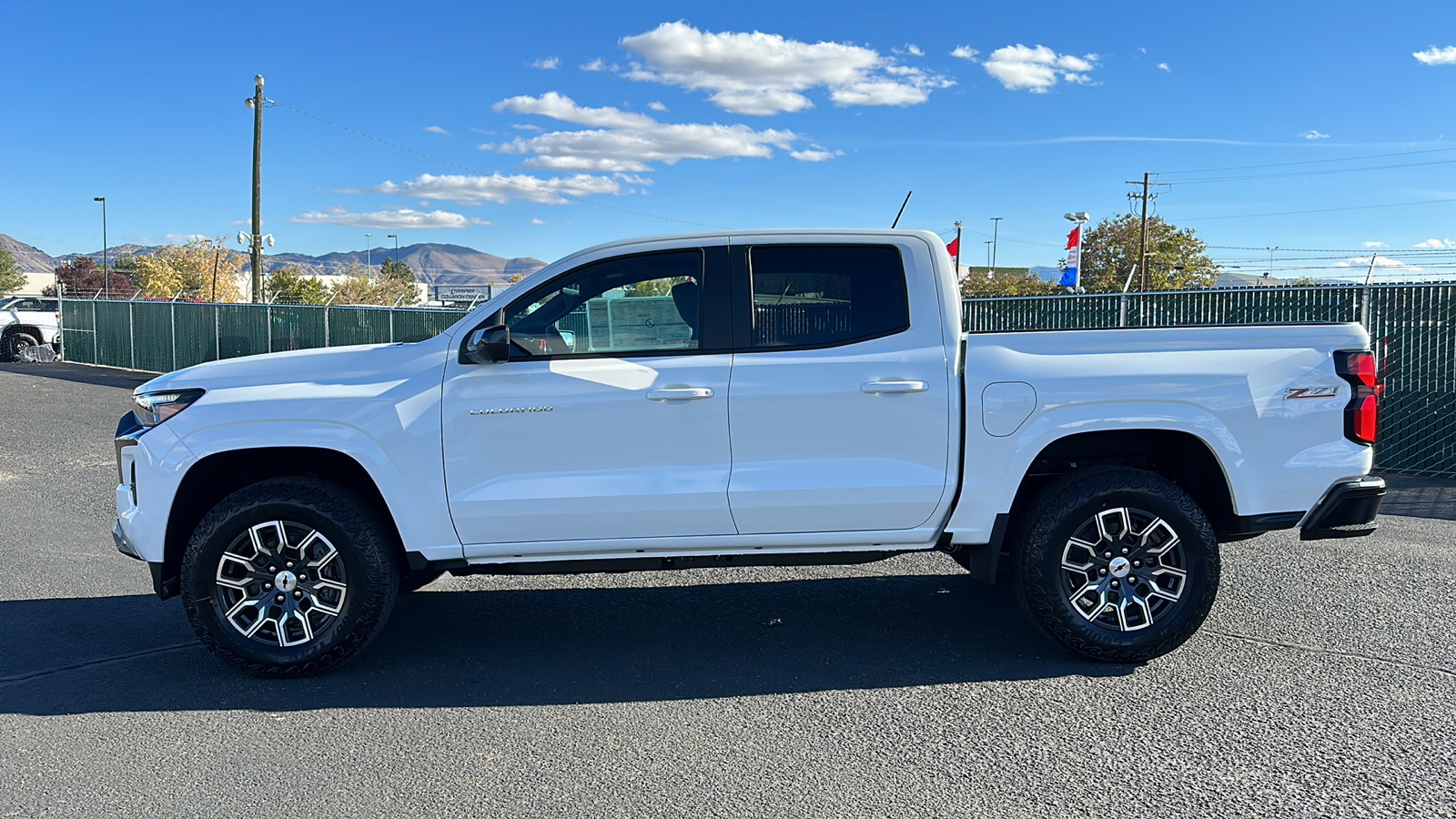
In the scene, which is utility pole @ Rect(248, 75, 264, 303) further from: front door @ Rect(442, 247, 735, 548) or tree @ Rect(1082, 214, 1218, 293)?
tree @ Rect(1082, 214, 1218, 293)

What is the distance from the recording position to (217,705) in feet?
14.7

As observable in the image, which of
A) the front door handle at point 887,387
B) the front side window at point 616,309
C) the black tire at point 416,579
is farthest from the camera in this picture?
the black tire at point 416,579

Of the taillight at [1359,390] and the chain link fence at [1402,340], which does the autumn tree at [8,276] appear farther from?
the taillight at [1359,390]

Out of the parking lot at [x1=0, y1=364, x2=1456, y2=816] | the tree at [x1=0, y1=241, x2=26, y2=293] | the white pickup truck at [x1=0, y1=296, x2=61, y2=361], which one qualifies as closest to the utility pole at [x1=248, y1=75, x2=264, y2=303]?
the white pickup truck at [x1=0, y1=296, x2=61, y2=361]

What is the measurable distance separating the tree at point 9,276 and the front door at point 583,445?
113096 mm

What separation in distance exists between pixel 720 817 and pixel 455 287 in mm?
25355

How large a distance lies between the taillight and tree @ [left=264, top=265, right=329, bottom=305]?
65.5m

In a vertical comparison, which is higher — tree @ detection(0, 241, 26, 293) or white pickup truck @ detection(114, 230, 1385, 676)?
tree @ detection(0, 241, 26, 293)

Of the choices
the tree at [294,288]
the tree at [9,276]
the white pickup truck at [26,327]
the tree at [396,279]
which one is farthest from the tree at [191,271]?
the white pickup truck at [26,327]

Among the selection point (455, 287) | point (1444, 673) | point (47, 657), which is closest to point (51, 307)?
point (455, 287)

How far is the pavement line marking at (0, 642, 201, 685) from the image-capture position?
4770 mm

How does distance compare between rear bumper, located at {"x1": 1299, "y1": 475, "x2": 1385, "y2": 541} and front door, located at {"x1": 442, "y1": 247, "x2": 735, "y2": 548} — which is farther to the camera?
rear bumper, located at {"x1": 1299, "y1": 475, "x2": 1385, "y2": 541}

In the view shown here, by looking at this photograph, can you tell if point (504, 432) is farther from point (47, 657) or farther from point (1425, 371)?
point (1425, 371)

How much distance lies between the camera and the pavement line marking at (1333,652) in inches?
186
